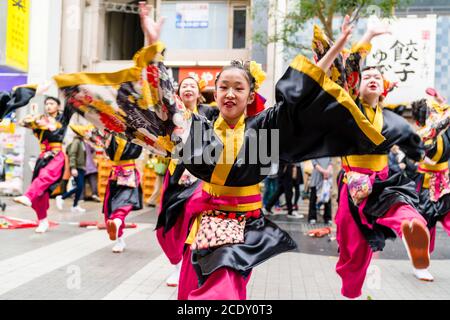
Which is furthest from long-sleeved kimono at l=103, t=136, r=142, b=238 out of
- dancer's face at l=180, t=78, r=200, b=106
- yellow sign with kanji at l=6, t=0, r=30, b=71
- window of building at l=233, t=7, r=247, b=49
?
window of building at l=233, t=7, r=247, b=49

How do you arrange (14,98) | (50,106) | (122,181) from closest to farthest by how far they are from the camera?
(14,98), (122,181), (50,106)

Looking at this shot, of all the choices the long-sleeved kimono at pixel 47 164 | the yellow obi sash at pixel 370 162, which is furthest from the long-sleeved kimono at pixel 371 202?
the long-sleeved kimono at pixel 47 164

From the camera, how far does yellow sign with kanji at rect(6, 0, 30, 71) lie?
6.34 meters

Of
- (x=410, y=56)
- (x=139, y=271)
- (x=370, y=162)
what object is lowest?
(x=139, y=271)

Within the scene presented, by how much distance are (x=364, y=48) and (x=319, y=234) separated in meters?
4.91

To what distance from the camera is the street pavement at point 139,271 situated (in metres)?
3.75

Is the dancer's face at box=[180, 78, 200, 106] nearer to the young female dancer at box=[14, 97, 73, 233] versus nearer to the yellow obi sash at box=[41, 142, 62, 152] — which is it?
the young female dancer at box=[14, 97, 73, 233]

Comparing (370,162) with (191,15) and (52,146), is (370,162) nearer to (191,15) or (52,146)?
(52,146)

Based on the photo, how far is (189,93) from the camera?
361 centimetres

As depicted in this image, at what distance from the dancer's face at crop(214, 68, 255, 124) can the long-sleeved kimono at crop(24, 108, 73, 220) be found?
4329 millimetres

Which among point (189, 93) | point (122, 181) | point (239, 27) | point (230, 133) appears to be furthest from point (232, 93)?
point (239, 27)

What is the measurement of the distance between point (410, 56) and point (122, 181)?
25.2 ft

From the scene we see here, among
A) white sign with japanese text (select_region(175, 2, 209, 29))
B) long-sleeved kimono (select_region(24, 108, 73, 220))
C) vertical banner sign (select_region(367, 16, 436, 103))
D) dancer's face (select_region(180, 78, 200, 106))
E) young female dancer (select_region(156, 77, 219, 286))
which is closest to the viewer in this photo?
young female dancer (select_region(156, 77, 219, 286))

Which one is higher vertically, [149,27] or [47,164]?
[149,27]
